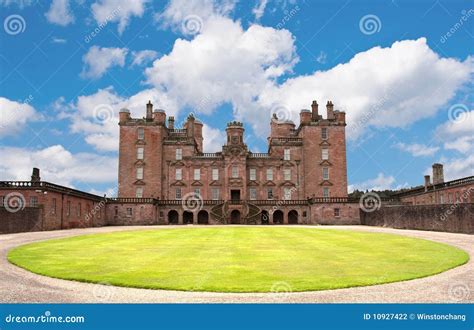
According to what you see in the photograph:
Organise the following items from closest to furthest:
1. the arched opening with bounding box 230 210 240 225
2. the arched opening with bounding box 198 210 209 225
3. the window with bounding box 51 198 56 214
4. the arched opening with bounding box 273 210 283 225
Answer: the window with bounding box 51 198 56 214
the arched opening with bounding box 230 210 240 225
the arched opening with bounding box 198 210 209 225
the arched opening with bounding box 273 210 283 225

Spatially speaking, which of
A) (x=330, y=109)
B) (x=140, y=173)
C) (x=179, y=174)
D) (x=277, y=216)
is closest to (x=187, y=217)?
(x=179, y=174)

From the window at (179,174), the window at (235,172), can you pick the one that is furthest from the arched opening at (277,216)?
the window at (179,174)

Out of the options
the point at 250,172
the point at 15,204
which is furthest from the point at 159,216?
the point at 15,204

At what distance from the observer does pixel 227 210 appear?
56000 millimetres

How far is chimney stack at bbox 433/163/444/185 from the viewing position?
54.0m

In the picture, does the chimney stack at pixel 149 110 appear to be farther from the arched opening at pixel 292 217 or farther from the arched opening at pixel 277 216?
the arched opening at pixel 292 217

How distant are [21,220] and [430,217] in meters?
31.4

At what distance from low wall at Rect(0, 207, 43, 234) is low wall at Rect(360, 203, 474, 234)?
3049cm

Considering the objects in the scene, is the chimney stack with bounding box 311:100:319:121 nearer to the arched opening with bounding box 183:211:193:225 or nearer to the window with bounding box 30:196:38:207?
the arched opening with bounding box 183:211:193:225

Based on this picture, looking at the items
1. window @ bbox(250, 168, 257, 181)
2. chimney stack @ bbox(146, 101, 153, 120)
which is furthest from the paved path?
chimney stack @ bbox(146, 101, 153, 120)

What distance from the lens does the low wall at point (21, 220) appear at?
3140cm

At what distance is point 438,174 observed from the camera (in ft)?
178

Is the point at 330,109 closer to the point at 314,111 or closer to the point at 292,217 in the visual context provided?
the point at 314,111

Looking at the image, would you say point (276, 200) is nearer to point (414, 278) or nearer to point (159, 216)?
point (159, 216)
